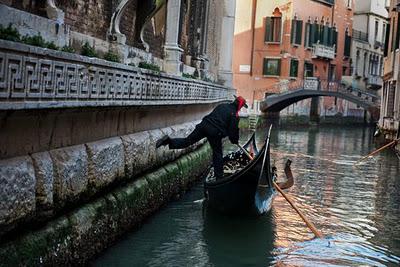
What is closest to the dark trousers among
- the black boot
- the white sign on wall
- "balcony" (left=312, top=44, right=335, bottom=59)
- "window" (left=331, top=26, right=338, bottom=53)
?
the black boot

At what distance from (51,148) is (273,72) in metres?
26.6

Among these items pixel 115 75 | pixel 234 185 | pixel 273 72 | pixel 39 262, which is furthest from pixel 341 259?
pixel 273 72

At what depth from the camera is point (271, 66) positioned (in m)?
30.2

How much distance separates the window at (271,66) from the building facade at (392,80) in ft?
28.8

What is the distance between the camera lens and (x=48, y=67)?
3678 mm

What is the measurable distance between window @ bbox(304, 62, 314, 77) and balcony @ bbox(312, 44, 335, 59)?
535mm

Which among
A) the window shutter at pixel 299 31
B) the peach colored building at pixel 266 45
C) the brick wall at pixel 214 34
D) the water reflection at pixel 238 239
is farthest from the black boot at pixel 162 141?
the window shutter at pixel 299 31

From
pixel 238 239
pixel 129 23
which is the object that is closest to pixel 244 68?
pixel 129 23

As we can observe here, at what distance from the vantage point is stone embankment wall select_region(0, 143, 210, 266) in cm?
372

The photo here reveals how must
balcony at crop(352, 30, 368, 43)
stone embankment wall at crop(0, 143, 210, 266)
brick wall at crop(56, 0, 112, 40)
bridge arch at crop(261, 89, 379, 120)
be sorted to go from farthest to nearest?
balcony at crop(352, 30, 368, 43) < bridge arch at crop(261, 89, 379, 120) < brick wall at crop(56, 0, 112, 40) < stone embankment wall at crop(0, 143, 210, 266)

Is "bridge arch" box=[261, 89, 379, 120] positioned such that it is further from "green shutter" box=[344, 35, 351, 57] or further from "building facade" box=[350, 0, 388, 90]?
"building facade" box=[350, 0, 388, 90]

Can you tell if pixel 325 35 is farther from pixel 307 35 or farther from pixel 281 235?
pixel 281 235

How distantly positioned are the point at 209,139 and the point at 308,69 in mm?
25688

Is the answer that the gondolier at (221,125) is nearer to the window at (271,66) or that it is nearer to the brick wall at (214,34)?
the brick wall at (214,34)
